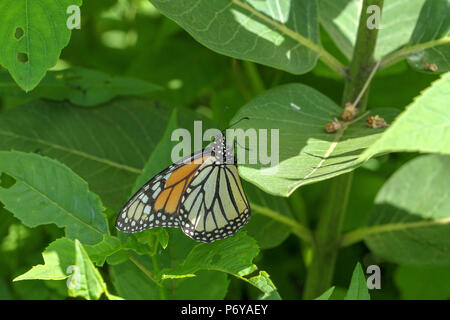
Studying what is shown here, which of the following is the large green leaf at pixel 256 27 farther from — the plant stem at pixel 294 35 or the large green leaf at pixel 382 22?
the large green leaf at pixel 382 22

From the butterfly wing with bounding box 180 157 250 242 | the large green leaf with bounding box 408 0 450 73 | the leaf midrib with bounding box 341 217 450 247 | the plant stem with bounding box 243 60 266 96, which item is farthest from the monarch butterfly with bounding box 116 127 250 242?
the plant stem with bounding box 243 60 266 96

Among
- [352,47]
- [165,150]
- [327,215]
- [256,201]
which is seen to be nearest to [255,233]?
[256,201]

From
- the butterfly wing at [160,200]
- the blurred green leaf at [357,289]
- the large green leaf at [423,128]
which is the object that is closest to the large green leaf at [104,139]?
the butterfly wing at [160,200]

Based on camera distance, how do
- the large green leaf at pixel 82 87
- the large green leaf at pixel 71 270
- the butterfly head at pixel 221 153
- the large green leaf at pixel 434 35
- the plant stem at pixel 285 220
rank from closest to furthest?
the large green leaf at pixel 71 270, the large green leaf at pixel 434 35, the butterfly head at pixel 221 153, the plant stem at pixel 285 220, the large green leaf at pixel 82 87

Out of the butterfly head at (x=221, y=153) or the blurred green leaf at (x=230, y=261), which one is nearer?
the blurred green leaf at (x=230, y=261)

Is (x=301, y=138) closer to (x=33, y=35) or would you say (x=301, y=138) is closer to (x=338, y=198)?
(x=338, y=198)

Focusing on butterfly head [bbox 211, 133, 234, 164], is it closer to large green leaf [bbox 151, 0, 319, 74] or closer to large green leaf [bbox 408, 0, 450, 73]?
large green leaf [bbox 151, 0, 319, 74]

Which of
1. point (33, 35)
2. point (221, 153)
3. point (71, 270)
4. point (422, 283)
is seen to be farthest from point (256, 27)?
point (422, 283)
